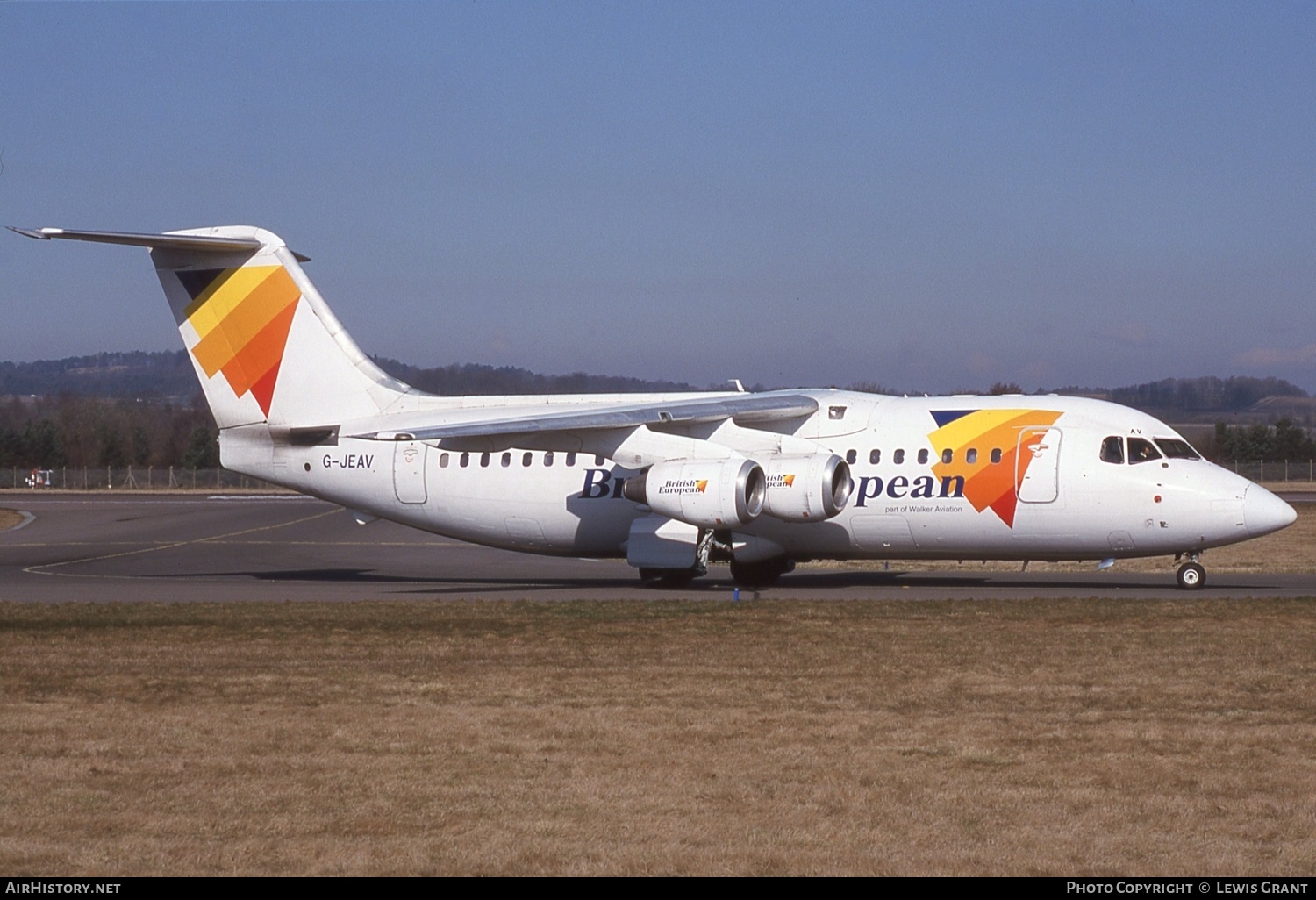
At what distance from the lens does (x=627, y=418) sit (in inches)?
Result: 864

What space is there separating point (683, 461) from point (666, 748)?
503 inches

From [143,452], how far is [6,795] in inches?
4596

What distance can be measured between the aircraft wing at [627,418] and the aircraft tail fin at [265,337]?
2185 mm

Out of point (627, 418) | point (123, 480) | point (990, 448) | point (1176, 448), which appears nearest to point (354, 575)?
point (627, 418)

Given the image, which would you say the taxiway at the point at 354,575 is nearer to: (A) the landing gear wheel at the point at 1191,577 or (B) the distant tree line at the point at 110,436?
(A) the landing gear wheel at the point at 1191,577

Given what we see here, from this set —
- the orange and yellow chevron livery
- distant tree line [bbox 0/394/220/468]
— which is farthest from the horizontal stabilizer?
distant tree line [bbox 0/394/220/468]

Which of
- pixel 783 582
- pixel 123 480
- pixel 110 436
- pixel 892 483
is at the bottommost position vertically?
pixel 123 480

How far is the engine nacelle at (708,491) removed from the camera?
21016 mm

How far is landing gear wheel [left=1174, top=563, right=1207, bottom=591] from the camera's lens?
20.8 m

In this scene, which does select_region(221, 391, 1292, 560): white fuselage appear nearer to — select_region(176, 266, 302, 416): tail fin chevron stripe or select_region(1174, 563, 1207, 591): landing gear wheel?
select_region(1174, 563, 1207, 591): landing gear wheel

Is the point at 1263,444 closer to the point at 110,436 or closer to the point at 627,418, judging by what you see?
the point at 627,418

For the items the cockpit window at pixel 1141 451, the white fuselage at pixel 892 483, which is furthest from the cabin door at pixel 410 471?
the cockpit window at pixel 1141 451

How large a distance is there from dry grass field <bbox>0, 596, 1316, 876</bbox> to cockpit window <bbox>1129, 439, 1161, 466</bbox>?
4.96 metres

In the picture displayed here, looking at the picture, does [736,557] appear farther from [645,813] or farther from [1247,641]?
[645,813]
